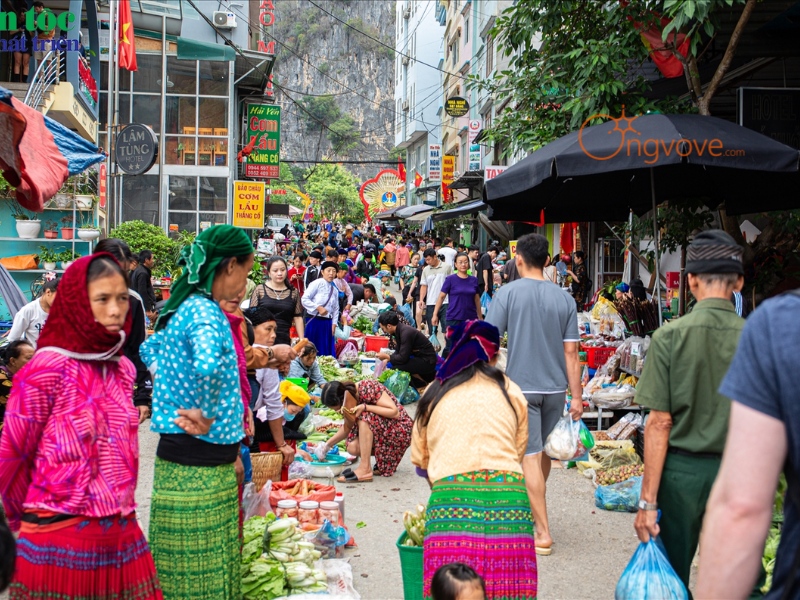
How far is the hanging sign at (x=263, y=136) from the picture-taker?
3183cm

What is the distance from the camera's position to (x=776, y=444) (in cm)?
194

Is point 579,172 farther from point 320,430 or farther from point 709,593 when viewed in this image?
point 709,593

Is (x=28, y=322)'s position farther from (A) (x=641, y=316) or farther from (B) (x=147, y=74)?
(B) (x=147, y=74)

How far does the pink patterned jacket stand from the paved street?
2.47 meters

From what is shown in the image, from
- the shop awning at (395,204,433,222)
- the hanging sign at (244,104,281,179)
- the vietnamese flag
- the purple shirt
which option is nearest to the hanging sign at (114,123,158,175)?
the vietnamese flag

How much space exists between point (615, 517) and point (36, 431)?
16.3 feet

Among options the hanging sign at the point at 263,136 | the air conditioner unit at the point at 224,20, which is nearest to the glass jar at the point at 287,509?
the air conditioner unit at the point at 224,20

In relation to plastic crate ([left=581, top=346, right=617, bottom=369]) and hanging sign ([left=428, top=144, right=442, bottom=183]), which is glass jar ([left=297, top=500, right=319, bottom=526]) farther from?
hanging sign ([left=428, top=144, right=442, bottom=183])

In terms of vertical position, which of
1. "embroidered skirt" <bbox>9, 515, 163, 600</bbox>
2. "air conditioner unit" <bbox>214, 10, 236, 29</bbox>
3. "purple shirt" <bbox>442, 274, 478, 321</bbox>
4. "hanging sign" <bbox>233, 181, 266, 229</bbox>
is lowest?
"embroidered skirt" <bbox>9, 515, 163, 600</bbox>

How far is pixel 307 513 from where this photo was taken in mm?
6137

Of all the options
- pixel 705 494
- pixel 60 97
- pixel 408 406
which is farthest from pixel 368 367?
pixel 705 494

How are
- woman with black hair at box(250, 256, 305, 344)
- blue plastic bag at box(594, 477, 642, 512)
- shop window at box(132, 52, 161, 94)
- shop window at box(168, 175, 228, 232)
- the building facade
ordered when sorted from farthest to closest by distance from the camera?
the building facade, shop window at box(168, 175, 228, 232), shop window at box(132, 52, 161, 94), woman with black hair at box(250, 256, 305, 344), blue plastic bag at box(594, 477, 642, 512)

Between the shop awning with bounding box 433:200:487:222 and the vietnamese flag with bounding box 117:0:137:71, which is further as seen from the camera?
the shop awning with bounding box 433:200:487:222

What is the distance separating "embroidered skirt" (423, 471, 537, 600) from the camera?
365 centimetres
